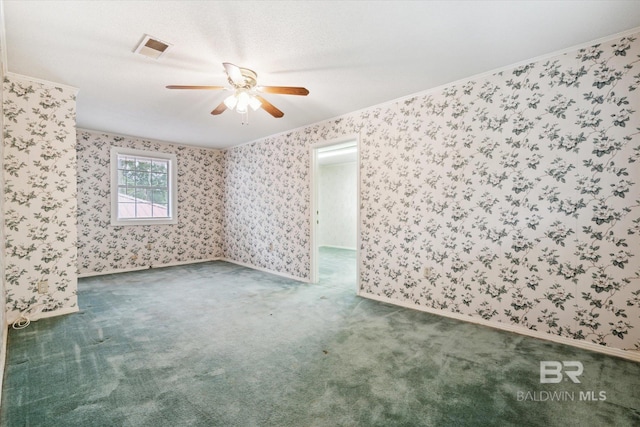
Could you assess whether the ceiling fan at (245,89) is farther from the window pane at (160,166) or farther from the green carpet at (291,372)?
the window pane at (160,166)

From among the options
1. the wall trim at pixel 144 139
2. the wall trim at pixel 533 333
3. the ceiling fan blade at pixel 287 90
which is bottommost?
the wall trim at pixel 533 333

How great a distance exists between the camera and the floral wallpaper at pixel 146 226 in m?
4.95

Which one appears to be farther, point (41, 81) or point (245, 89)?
point (41, 81)

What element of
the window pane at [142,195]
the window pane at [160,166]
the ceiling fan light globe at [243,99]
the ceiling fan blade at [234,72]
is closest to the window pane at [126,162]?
the window pane at [160,166]

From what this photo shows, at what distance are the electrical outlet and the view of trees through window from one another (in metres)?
2.47

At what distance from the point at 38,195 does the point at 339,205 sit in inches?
261

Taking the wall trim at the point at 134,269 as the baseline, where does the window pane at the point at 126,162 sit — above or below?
above

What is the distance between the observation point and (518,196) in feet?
8.77

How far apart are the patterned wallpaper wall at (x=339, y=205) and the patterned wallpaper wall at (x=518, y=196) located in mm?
4365

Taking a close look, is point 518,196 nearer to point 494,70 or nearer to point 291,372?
point 494,70

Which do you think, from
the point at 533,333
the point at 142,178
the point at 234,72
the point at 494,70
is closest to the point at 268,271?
the point at 142,178

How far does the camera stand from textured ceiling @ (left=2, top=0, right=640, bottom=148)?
1.93m

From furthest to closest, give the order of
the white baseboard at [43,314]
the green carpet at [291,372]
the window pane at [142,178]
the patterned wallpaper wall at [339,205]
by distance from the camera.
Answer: the patterned wallpaper wall at [339,205] < the window pane at [142,178] < the white baseboard at [43,314] < the green carpet at [291,372]

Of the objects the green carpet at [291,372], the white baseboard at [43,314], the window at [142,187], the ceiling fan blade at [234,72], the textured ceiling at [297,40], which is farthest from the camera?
the window at [142,187]
